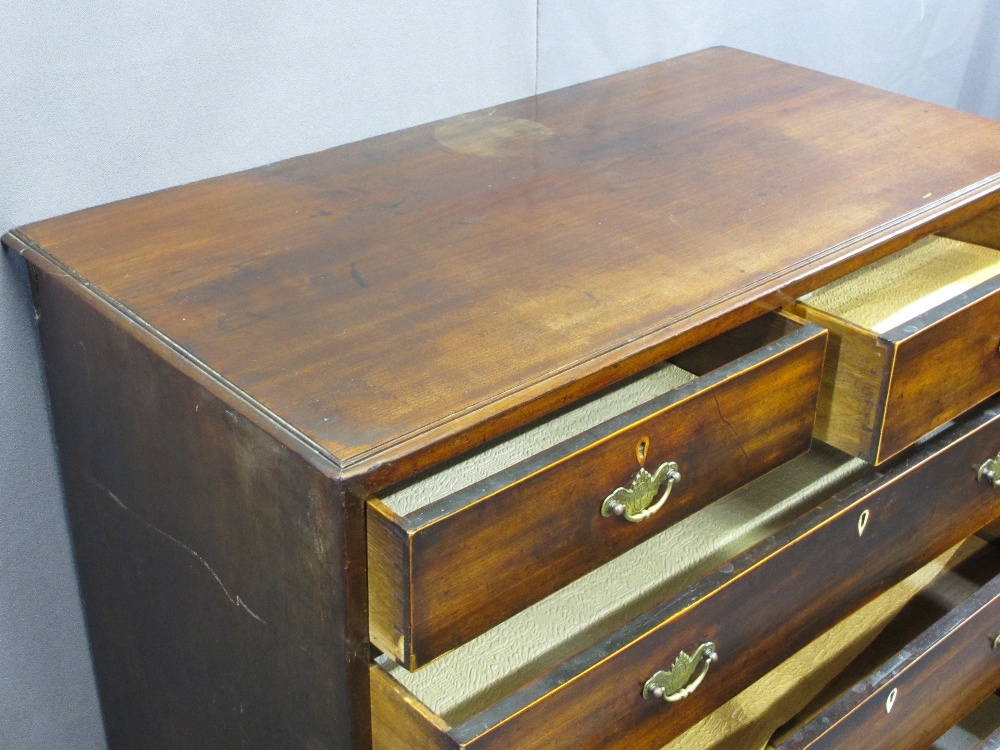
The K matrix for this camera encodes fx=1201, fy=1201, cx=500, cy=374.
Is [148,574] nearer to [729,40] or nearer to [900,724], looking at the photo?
[900,724]

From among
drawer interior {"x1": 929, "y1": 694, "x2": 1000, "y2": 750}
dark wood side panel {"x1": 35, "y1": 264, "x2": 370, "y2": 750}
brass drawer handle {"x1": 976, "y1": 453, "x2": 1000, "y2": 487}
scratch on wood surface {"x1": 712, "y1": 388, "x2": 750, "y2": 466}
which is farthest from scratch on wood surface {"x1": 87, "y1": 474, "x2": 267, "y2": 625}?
drawer interior {"x1": 929, "y1": 694, "x2": 1000, "y2": 750}

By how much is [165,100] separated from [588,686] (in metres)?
0.59

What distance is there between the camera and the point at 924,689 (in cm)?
108

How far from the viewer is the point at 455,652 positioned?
0.89m

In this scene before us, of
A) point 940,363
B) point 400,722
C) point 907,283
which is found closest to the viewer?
point 400,722

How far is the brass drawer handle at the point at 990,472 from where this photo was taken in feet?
3.73

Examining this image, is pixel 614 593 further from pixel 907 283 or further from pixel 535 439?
pixel 907 283

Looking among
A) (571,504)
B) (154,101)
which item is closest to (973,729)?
(571,504)

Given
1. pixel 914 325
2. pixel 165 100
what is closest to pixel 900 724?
pixel 914 325

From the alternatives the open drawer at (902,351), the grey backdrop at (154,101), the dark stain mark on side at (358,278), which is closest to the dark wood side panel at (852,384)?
the open drawer at (902,351)

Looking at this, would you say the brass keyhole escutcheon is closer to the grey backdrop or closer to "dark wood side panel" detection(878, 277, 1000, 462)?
"dark wood side panel" detection(878, 277, 1000, 462)

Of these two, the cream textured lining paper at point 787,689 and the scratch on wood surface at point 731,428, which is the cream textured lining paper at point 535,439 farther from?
the cream textured lining paper at point 787,689

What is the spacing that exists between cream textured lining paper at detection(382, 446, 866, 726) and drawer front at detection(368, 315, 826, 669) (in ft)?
0.27

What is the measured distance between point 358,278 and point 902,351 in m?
0.42
